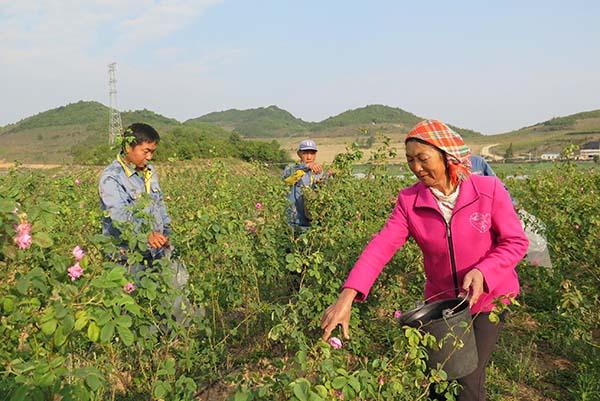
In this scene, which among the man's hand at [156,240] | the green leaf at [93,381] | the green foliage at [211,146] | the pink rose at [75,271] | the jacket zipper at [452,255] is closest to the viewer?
the green leaf at [93,381]

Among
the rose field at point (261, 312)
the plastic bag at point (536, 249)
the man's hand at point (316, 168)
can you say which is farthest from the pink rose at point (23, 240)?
the plastic bag at point (536, 249)

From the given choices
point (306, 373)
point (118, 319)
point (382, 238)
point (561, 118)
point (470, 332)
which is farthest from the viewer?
point (561, 118)

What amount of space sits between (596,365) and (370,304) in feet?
4.84

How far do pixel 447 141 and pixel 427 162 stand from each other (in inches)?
4.1

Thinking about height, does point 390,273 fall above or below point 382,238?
below

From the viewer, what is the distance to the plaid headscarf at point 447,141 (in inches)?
70.2

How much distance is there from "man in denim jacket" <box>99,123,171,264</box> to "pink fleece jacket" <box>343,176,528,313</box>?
1.44 metres

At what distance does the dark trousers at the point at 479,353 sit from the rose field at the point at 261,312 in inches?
2.3

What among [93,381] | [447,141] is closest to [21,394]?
[93,381]

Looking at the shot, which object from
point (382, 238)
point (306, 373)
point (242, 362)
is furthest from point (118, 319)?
point (242, 362)

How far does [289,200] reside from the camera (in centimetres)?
403

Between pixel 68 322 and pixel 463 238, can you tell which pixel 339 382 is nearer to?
pixel 68 322

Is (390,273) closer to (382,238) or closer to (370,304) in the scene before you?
(370,304)

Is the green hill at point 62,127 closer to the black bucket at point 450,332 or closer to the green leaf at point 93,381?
the black bucket at point 450,332
